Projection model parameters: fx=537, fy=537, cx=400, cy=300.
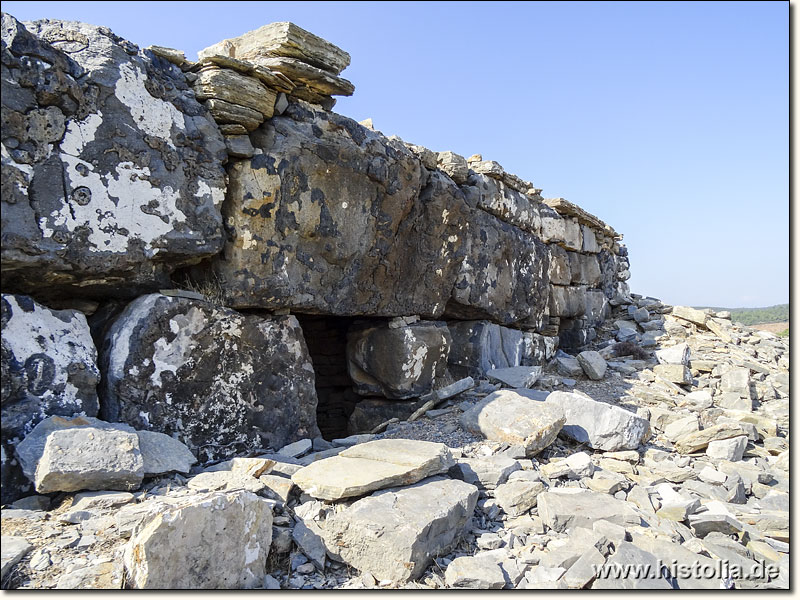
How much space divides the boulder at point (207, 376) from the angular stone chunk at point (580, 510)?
200cm

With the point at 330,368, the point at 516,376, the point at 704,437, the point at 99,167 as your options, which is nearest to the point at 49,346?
the point at 99,167

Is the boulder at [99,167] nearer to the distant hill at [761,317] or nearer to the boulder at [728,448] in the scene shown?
the boulder at [728,448]

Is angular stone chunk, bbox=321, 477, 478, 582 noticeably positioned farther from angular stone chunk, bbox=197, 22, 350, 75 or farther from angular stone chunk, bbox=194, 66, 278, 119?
angular stone chunk, bbox=197, 22, 350, 75

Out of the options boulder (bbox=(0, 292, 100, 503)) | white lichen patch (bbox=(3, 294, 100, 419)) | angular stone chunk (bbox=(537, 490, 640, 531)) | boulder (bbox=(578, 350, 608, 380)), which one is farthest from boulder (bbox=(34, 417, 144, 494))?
boulder (bbox=(578, 350, 608, 380))

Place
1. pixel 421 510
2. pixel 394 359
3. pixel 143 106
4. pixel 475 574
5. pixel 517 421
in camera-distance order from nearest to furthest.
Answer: pixel 475 574, pixel 421 510, pixel 143 106, pixel 517 421, pixel 394 359

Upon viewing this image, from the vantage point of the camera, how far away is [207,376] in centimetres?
367

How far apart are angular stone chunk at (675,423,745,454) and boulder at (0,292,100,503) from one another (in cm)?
426

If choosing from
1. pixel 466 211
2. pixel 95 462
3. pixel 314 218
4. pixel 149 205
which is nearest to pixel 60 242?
pixel 149 205

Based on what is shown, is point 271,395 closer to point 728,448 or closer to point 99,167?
point 99,167

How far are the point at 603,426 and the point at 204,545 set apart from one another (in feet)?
10.3

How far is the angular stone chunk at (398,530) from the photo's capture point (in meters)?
2.27

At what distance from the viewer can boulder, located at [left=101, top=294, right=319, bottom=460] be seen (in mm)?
3330

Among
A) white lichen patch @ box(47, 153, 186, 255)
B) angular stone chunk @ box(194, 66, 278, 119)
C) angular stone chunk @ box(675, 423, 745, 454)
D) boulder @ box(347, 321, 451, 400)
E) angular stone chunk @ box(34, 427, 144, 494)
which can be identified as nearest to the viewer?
angular stone chunk @ box(34, 427, 144, 494)

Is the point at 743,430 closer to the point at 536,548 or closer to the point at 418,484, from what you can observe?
the point at 536,548
